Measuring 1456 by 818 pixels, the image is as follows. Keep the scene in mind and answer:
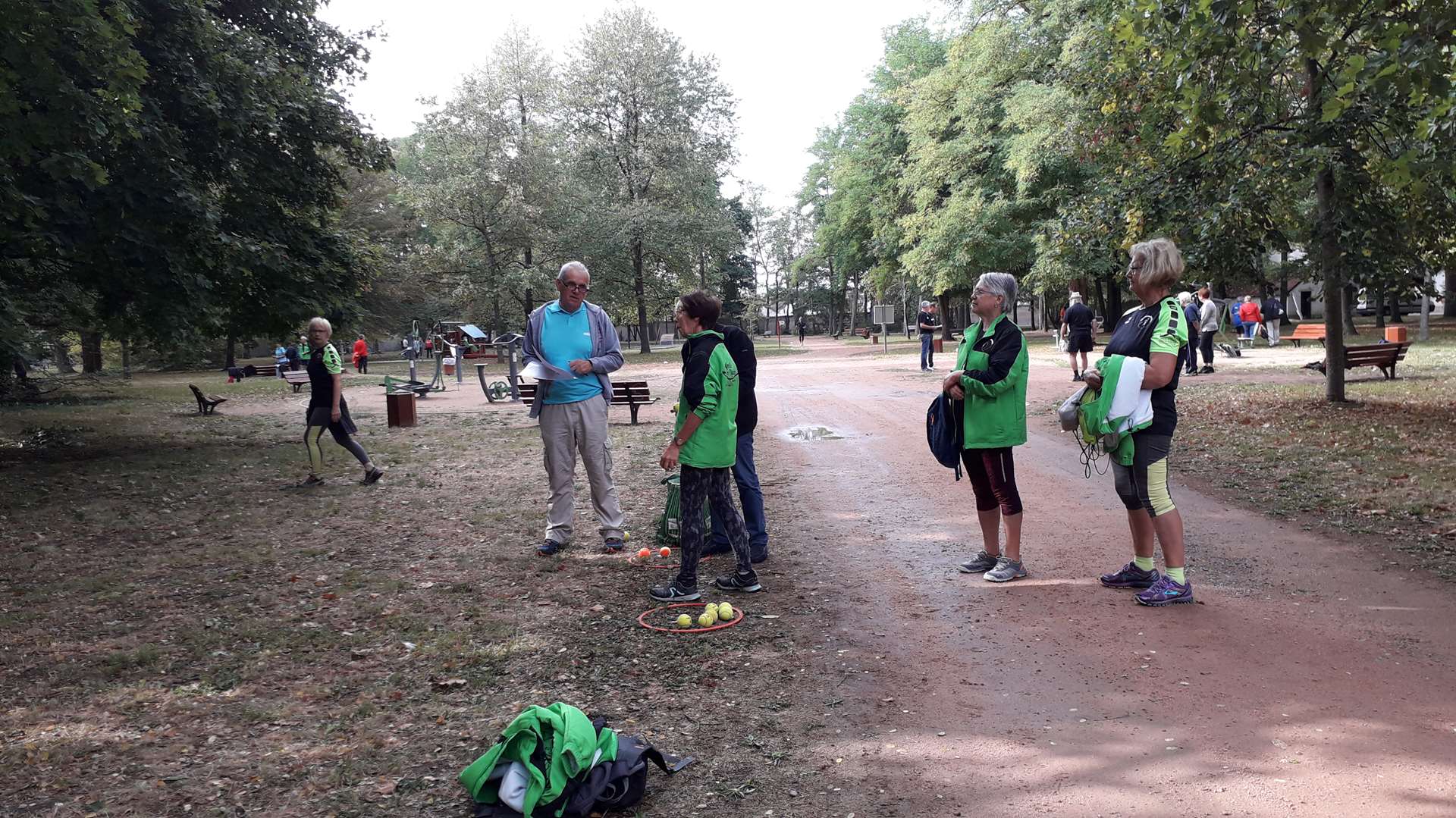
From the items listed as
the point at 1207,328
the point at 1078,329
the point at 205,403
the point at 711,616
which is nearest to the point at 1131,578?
the point at 711,616

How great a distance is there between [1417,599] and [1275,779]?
2.65 metres

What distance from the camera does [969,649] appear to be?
4562 millimetres

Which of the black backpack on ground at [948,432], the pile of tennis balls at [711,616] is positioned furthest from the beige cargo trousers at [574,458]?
the black backpack on ground at [948,432]

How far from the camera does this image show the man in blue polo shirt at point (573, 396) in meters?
6.59

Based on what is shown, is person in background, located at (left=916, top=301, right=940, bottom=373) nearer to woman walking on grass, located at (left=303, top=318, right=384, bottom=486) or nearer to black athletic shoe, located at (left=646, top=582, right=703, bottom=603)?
woman walking on grass, located at (left=303, top=318, right=384, bottom=486)

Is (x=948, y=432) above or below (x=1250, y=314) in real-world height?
A: below

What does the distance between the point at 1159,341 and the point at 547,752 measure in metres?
3.61

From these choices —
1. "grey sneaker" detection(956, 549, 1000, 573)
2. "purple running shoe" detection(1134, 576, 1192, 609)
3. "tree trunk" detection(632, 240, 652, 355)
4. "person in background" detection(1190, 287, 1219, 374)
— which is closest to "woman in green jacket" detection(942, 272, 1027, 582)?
"grey sneaker" detection(956, 549, 1000, 573)

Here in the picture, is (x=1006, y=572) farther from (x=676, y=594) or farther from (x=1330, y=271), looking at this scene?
(x=1330, y=271)

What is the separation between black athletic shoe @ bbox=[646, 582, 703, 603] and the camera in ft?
18.0

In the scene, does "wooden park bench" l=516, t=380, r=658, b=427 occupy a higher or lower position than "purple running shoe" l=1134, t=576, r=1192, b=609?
higher

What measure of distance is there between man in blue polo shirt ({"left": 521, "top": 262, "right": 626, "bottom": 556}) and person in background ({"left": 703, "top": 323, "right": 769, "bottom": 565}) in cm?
91

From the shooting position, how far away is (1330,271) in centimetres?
1208

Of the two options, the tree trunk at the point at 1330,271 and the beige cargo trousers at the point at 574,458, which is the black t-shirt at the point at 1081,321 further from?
the beige cargo trousers at the point at 574,458
